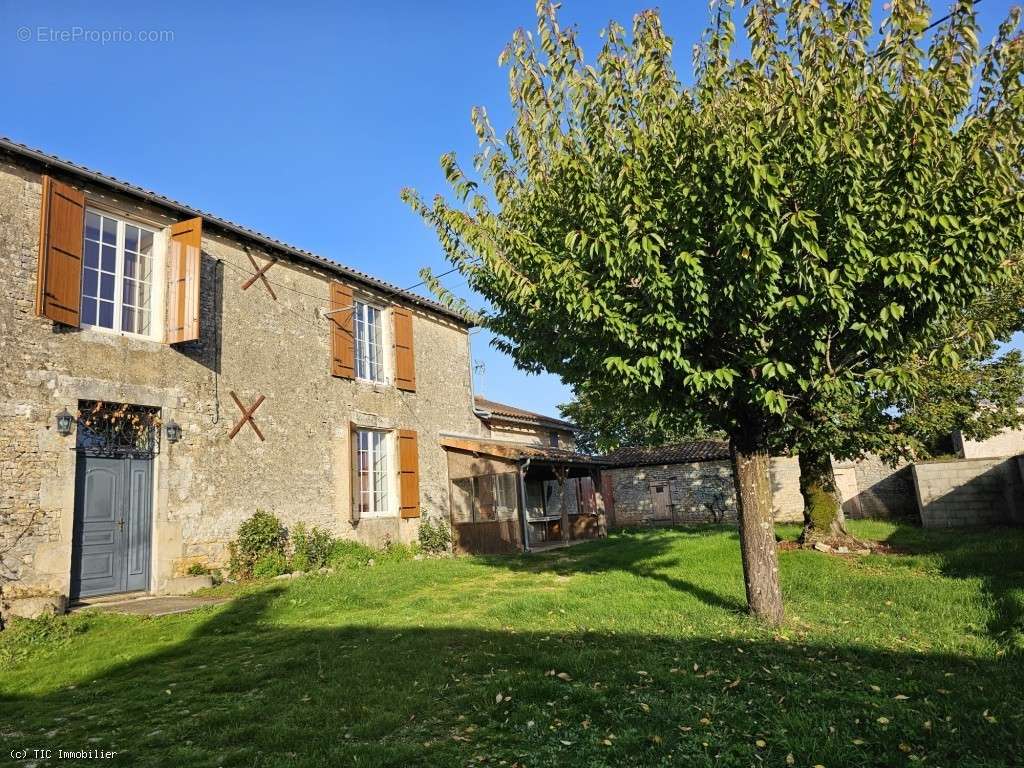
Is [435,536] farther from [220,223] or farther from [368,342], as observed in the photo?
[220,223]

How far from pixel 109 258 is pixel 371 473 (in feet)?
20.5

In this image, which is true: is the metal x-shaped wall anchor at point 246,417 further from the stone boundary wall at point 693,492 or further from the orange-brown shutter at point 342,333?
the stone boundary wall at point 693,492

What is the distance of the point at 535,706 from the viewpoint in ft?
12.9

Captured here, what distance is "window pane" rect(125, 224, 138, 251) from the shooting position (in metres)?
9.46

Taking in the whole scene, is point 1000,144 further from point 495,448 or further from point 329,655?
point 495,448

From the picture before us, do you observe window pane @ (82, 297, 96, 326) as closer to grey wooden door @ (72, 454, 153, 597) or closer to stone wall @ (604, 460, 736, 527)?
grey wooden door @ (72, 454, 153, 597)

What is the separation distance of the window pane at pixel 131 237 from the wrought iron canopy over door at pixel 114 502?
254 cm

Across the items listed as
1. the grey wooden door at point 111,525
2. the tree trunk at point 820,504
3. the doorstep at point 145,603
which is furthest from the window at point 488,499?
the grey wooden door at point 111,525

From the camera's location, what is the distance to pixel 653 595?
7.51 meters

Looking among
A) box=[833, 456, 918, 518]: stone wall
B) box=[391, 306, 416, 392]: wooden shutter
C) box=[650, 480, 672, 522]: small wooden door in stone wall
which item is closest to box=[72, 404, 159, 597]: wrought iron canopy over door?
box=[391, 306, 416, 392]: wooden shutter

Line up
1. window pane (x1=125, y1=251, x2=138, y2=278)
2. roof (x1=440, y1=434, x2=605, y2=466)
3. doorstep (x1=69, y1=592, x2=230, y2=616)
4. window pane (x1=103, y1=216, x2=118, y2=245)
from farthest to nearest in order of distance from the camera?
roof (x1=440, y1=434, x2=605, y2=466), window pane (x1=125, y1=251, x2=138, y2=278), window pane (x1=103, y1=216, x2=118, y2=245), doorstep (x1=69, y1=592, x2=230, y2=616)

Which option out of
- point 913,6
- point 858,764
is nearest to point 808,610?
point 858,764

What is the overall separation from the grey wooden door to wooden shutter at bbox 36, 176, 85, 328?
6.57 ft

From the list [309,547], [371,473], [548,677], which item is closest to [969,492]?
[371,473]
